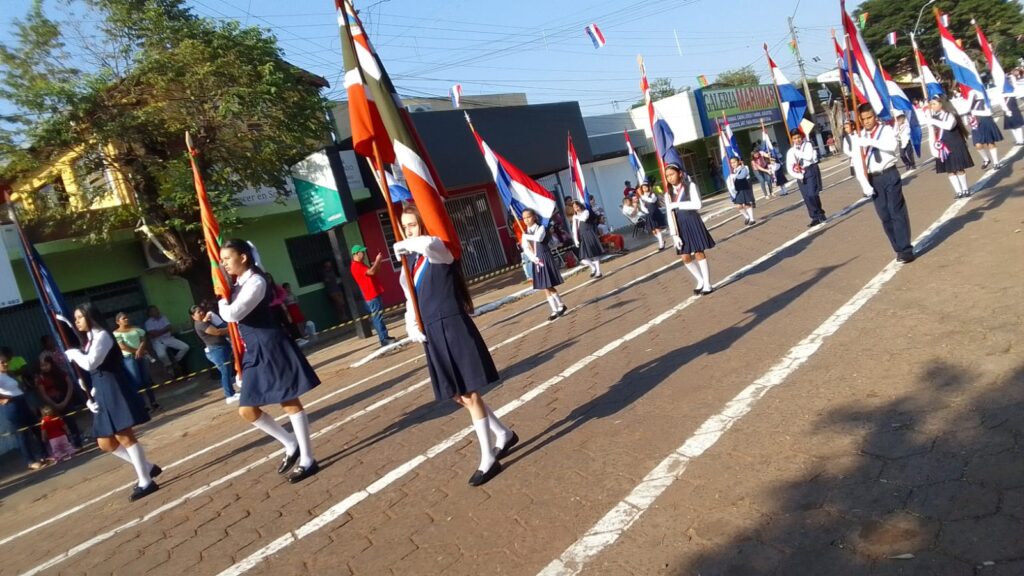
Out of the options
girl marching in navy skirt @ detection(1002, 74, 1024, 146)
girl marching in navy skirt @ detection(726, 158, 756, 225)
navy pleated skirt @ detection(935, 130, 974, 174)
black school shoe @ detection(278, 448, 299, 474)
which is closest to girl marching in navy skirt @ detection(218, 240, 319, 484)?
black school shoe @ detection(278, 448, 299, 474)

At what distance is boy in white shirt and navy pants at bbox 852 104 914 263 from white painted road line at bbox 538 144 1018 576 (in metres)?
1.37

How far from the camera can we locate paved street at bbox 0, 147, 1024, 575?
322 centimetres

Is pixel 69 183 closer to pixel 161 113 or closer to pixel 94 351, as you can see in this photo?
pixel 161 113

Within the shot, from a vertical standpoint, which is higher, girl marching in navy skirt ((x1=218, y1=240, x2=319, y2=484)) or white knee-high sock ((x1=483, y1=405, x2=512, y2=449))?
girl marching in navy skirt ((x1=218, y1=240, x2=319, y2=484))

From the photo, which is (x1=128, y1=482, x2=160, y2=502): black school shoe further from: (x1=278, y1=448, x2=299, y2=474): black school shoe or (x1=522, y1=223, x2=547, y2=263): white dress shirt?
(x1=522, y1=223, x2=547, y2=263): white dress shirt

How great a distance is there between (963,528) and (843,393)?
1789mm

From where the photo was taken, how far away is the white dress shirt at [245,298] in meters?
5.34

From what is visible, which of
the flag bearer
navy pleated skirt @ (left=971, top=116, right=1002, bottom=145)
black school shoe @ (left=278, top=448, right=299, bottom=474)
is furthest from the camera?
navy pleated skirt @ (left=971, top=116, right=1002, bottom=145)

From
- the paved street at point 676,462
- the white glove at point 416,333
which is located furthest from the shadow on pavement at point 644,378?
the white glove at point 416,333

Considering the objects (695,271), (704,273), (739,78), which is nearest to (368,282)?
(695,271)

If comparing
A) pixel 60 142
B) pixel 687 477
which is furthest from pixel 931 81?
pixel 60 142

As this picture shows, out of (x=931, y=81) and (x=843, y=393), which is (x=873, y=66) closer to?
(x=931, y=81)

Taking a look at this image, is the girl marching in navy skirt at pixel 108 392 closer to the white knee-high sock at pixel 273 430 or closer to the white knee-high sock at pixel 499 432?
the white knee-high sock at pixel 273 430

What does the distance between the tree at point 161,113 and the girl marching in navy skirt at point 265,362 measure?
927 centimetres
